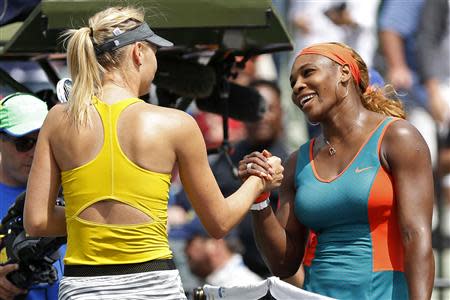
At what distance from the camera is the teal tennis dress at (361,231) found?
3773 mm

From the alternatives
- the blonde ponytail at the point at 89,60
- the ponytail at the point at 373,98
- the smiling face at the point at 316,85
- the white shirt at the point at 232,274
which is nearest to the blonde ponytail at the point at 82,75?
the blonde ponytail at the point at 89,60

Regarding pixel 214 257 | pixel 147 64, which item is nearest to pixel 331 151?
pixel 147 64

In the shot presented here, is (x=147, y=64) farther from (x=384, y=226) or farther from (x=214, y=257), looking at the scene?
(x=214, y=257)

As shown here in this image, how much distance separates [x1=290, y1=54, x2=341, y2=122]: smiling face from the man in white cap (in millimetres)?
1256

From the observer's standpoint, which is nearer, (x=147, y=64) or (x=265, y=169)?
(x=147, y=64)

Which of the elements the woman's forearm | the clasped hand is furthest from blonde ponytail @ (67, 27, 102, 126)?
the woman's forearm

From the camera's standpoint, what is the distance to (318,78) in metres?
3.95

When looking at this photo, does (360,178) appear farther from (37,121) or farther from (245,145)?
(245,145)

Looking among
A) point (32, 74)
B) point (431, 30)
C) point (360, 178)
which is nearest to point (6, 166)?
point (360, 178)

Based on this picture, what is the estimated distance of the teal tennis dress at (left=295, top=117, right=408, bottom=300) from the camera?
12.4 ft

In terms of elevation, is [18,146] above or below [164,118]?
below

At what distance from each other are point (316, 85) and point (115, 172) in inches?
36.4

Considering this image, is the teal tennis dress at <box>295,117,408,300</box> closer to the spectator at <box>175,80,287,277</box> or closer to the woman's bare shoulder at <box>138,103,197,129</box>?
the woman's bare shoulder at <box>138,103,197,129</box>

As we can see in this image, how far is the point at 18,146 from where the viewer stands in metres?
4.71
